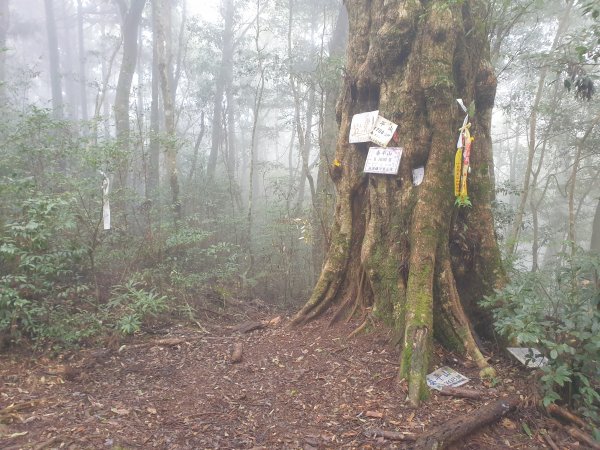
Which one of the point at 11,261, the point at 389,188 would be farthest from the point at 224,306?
the point at 389,188

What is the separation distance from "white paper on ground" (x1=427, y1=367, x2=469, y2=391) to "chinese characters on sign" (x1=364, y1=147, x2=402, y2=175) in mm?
2098

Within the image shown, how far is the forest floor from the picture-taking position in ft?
10.2

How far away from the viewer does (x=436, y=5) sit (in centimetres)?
446

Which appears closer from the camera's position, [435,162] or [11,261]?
[435,162]

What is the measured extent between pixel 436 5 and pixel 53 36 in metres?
21.9

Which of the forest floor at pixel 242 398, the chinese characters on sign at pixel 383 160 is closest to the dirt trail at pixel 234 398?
the forest floor at pixel 242 398

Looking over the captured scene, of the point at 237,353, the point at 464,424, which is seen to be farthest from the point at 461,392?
the point at 237,353

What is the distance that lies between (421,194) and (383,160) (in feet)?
2.01

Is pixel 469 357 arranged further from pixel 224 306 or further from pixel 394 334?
pixel 224 306

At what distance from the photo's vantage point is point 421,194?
4.43m

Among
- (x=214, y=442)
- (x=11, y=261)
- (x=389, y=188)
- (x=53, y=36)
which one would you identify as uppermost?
(x=53, y=36)

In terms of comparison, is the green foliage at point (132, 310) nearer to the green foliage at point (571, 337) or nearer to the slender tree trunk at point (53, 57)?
the green foliage at point (571, 337)

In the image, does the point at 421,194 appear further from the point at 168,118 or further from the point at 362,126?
the point at 168,118

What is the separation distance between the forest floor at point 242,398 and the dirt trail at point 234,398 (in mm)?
10
